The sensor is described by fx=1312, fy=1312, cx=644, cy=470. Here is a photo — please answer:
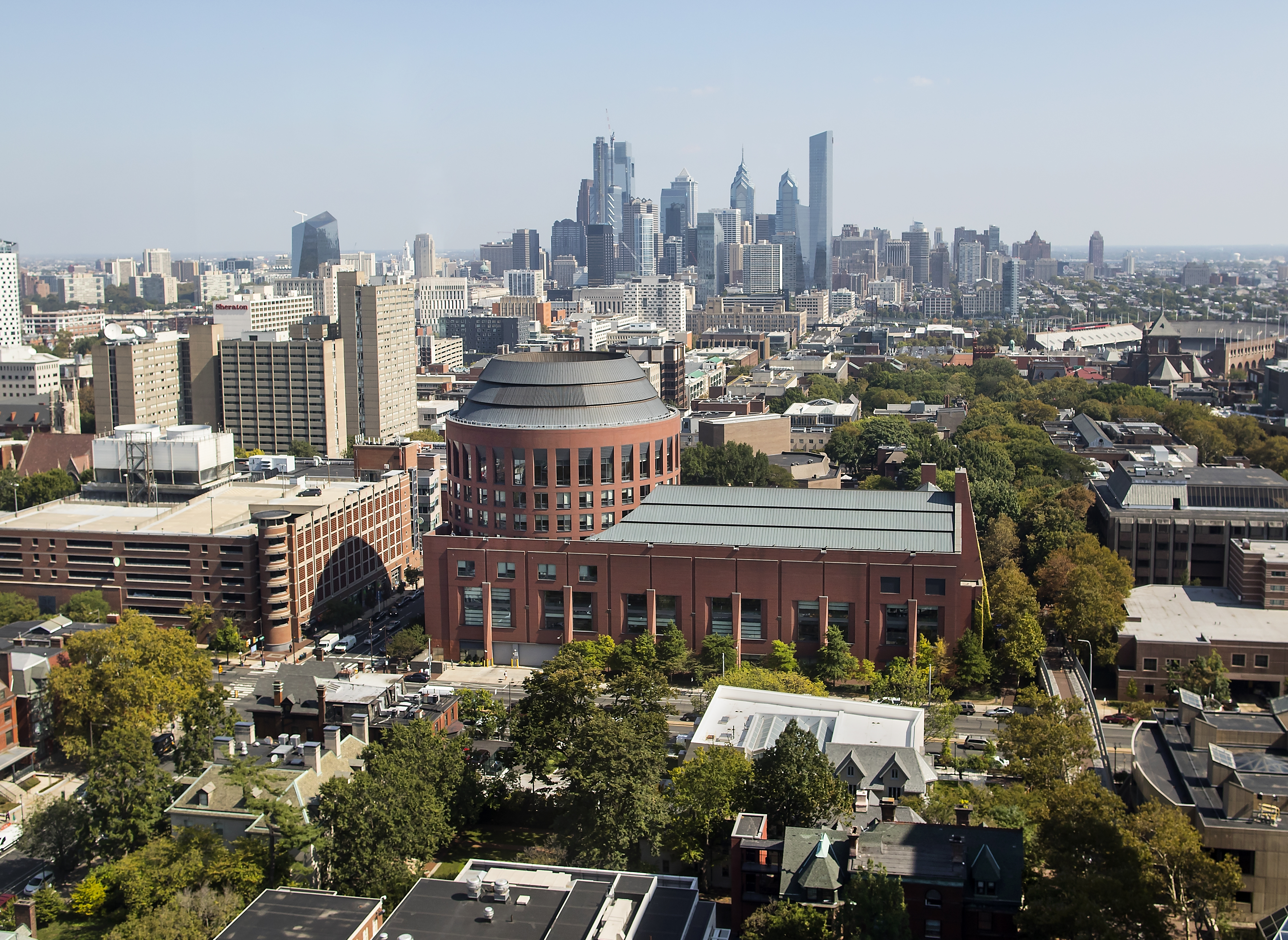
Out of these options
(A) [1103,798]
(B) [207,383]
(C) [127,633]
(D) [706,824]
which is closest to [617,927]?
(D) [706,824]

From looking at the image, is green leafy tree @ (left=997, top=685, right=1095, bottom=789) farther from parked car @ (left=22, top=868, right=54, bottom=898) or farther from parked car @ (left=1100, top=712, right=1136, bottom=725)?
parked car @ (left=22, top=868, right=54, bottom=898)

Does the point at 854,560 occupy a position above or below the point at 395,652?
above

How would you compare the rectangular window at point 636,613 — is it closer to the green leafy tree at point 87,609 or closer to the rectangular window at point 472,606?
the rectangular window at point 472,606

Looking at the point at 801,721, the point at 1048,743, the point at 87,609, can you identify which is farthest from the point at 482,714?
the point at 87,609

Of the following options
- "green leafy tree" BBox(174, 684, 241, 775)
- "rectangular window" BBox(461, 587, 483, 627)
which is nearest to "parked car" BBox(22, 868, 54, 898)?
"green leafy tree" BBox(174, 684, 241, 775)

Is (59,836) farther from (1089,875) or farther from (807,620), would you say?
(807,620)

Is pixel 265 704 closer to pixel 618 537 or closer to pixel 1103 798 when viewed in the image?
pixel 618 537
